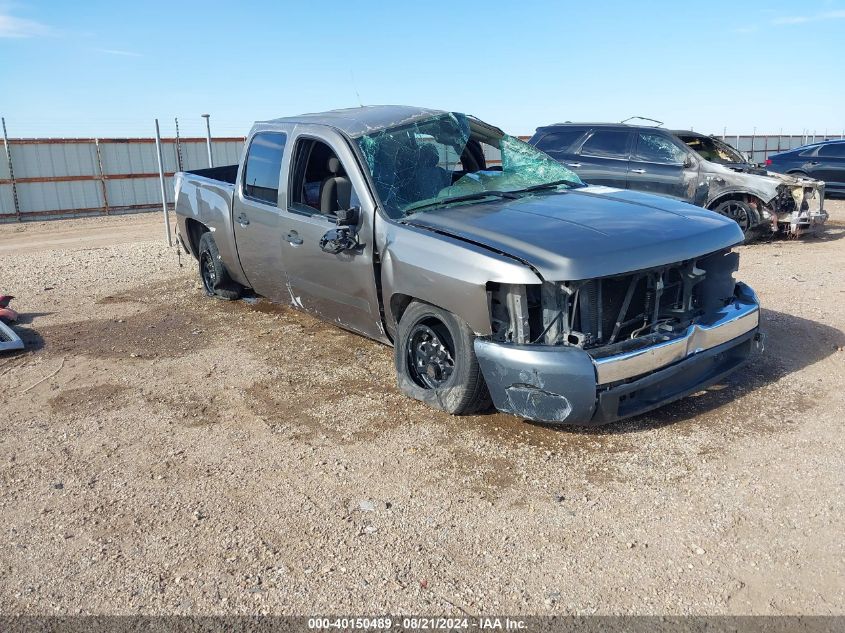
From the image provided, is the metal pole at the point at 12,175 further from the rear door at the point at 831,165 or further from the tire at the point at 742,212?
the rear door at the point at 831,165

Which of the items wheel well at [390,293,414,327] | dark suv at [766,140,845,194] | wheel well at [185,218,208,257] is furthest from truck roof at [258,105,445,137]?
dark suv at [766,140,845,194]

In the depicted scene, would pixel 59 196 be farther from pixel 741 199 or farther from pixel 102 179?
pixel 741 199

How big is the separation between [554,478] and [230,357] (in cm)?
317

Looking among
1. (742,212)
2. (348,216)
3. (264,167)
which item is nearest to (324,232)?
(348,216)

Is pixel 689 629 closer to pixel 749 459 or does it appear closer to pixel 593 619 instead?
pixel 593 619

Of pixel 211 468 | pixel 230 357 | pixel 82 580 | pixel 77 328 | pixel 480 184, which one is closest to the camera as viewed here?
pixel 82 580

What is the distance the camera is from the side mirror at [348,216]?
449cm

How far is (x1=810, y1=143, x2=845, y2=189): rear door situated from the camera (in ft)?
49.1

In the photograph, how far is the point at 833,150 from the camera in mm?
15062

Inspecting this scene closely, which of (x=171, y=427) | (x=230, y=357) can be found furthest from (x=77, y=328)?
(x=171, y=427)

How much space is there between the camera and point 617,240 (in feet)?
12.3

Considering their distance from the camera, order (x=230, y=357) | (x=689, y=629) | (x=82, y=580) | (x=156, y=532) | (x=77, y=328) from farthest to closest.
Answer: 1. (x=77, y=328)
2. (x=230, y=357)
3. (x=156, y=532)
4. (x=82, y=580)
5. (x=689, y=629)

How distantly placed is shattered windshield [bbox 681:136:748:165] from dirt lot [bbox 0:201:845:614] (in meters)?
5.69

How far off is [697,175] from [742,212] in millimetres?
895
